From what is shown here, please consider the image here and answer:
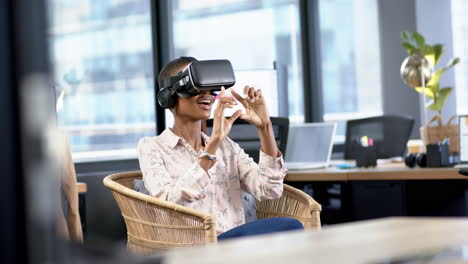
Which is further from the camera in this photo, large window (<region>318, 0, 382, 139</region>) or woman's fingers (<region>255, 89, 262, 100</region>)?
large window (<region>318, 0, 382, 139</region>)

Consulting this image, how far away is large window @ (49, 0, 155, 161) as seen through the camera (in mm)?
3766

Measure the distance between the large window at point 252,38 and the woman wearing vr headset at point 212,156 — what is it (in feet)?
3.92

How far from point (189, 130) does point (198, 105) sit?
0.13 metres

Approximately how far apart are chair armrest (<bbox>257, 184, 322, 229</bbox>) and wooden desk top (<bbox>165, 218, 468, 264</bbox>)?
59.1 inches

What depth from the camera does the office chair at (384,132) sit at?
454cm

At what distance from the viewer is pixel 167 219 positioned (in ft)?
7.48

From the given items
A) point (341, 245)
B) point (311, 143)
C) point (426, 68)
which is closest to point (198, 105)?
point (311, 143)

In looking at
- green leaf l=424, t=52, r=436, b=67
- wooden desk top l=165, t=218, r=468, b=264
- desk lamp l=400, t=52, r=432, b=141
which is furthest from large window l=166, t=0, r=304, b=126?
wooden desk top l=165, t=218, r=468, b=264

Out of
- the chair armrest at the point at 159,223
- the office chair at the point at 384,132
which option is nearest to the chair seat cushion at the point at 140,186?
the chair armrest at the point at 159,223

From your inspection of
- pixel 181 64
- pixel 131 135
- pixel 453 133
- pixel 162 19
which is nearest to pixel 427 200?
pixel 453 133

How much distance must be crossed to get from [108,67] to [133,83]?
227 millimetres

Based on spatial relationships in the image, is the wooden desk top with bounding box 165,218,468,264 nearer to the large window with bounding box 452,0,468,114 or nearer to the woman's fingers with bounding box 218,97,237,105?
the woman's fingers with bounding box 218,97,237,105

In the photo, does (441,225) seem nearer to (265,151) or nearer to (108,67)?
(265,151)

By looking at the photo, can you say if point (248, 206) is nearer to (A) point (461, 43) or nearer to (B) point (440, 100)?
(B) point (440, 100)
